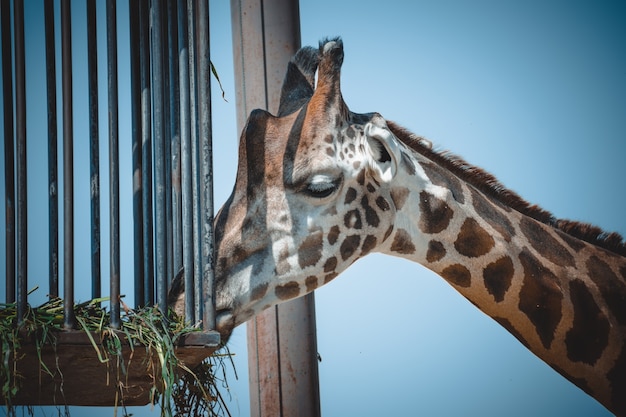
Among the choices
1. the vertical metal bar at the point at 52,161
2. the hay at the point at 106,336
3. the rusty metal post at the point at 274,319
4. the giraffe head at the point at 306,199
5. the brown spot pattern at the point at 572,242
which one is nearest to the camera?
the hay at the point at 106,336

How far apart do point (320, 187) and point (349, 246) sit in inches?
15.3

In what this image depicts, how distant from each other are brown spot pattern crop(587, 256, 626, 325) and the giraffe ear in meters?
1.35

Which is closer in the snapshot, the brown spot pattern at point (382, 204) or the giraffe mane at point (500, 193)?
the brown spot pattern at point (382, 204)

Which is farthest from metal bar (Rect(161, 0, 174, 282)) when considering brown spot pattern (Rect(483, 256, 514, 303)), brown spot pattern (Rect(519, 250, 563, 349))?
brown spot pattern (Rect(519, 250, 563, 349))

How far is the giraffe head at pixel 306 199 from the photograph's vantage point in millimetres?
4555

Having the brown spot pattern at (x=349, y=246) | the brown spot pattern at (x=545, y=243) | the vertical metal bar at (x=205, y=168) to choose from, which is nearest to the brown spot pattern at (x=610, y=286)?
the brown spot pattern at (x=545, y=243)

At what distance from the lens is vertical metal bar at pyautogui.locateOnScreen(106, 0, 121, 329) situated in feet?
11.8

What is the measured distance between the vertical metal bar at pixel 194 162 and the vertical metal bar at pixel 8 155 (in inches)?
32.0

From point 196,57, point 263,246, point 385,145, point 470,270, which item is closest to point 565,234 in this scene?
point 470,270

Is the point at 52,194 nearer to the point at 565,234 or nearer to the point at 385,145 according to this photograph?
the point at 385,145

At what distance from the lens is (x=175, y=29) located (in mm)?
4320

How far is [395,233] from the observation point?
4906 mm

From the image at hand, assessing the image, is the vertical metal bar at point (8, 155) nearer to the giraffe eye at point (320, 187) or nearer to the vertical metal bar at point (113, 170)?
the vertical metal bar at point (113, 170)

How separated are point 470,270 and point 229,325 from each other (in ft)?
4.84
